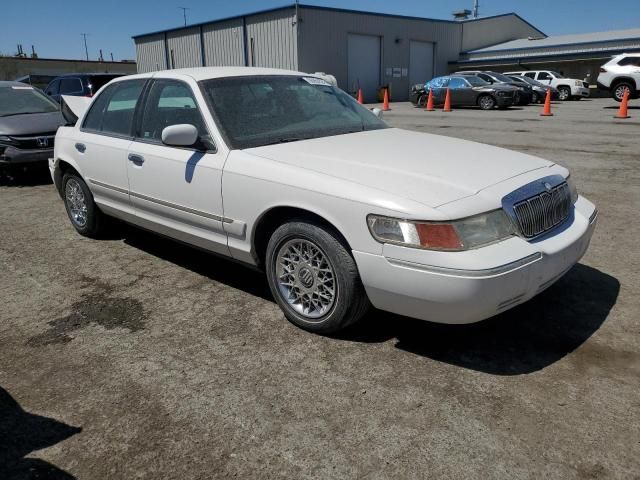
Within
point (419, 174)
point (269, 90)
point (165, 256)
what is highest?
point (269, 90)

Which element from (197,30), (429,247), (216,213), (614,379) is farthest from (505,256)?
(197,30)

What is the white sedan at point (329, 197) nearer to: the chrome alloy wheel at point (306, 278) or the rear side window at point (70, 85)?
the chrome alloy wheel at point (306, 278)

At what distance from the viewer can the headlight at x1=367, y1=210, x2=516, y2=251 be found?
2824 mm

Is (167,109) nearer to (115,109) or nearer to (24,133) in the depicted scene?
(115,109)

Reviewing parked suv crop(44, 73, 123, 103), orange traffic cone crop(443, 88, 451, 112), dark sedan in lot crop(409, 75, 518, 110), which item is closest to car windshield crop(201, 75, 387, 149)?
parked suv crop(44, 73, 123, 103)

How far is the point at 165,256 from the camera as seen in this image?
507cm

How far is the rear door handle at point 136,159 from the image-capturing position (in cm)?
434

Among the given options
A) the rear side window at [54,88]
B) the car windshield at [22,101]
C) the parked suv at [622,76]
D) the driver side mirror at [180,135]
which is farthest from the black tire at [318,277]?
the parked suv at [622,76]

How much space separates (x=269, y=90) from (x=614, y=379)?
3.01 meters

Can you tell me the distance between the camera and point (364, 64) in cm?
3428

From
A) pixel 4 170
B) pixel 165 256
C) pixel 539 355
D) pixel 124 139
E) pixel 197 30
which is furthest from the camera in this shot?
pixel 197 30

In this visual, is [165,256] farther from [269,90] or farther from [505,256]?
[505,256]

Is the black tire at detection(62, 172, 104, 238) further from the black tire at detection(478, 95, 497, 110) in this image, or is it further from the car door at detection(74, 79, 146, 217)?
the black tire at detection(478, 95, 497, 110)

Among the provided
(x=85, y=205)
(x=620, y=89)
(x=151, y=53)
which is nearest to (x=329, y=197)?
(x=85, y=205)
